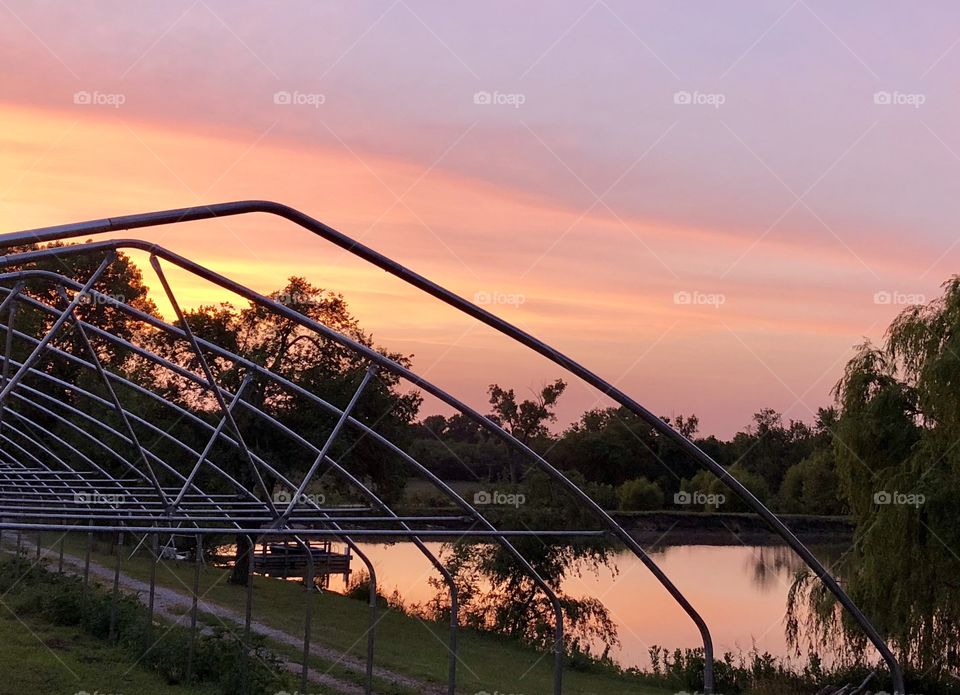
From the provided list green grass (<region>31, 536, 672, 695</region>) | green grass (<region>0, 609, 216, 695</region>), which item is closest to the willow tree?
green grass (<region>31, 536, 672, 695</region>)

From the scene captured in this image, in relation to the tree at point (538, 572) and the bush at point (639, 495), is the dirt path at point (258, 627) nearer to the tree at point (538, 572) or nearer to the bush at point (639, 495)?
the tree at point (538, 572)

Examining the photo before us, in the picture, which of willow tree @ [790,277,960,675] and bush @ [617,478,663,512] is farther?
bush @ [617,478,663,512]

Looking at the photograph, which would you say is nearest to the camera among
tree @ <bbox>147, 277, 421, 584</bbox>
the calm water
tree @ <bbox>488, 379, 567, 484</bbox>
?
the calm water

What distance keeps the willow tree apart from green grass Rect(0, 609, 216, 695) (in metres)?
13.2

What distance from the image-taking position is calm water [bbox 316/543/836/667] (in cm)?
2977

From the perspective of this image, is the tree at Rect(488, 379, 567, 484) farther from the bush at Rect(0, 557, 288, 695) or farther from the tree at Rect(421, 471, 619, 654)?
the bush at Rect(0, 557, 288, 695)

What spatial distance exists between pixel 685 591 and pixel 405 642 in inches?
557

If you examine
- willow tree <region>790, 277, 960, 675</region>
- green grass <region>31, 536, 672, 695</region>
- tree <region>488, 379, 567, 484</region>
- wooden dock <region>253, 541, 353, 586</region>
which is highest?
tree <region>488, 379, 567, 484</region>

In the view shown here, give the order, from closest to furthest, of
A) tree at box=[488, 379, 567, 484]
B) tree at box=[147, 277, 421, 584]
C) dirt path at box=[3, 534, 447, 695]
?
dirt path at box=[3, 534, 447, 695]
tree at box=[147, 277, 421, 584]
tree at box=[488, 379, 567, 484]

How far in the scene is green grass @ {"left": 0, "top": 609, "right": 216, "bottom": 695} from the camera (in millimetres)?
16281

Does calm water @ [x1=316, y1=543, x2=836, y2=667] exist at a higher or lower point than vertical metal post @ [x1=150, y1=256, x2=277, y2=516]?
lower

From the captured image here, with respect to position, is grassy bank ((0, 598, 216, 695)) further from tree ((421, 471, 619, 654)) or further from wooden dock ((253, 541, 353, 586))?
wooden dock ((253, 541, 353, 586))

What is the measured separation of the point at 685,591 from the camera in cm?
3753

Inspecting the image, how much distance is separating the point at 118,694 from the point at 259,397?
17408 millimetres
